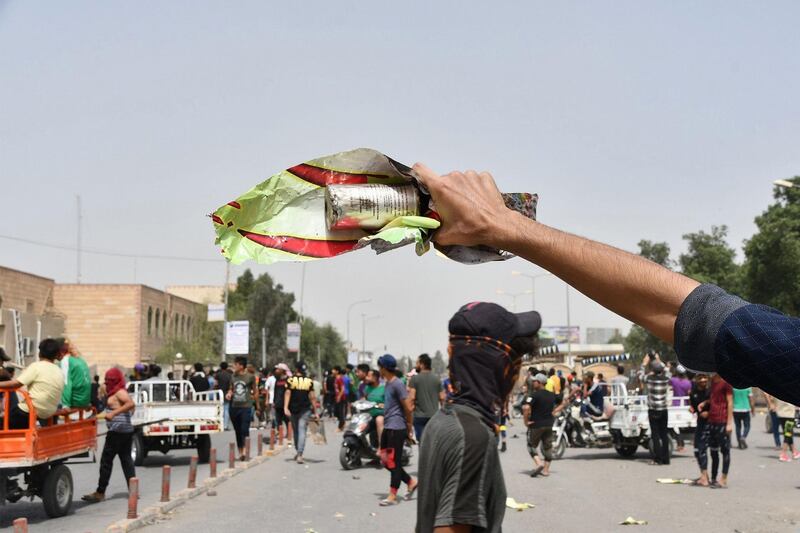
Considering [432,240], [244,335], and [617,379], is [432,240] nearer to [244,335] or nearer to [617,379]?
[617,379]

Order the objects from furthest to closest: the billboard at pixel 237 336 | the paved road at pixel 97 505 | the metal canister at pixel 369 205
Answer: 1. the billboard at pixel 237 336
2. the paved road at pixel 97 505
3. the metal canister at pixel 369 205

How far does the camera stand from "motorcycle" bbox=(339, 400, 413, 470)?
739 inches

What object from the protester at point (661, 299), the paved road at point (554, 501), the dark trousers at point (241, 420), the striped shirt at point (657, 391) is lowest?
the paved road at point (554, 501)

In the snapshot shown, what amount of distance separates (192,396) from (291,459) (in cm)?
311

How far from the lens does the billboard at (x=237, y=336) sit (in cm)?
5519

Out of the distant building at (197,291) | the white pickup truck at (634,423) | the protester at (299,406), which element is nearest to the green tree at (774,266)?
the white pickup truck at (634,423)

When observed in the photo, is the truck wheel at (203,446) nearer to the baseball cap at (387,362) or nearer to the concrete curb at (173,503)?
the concrete curb at (173,503)

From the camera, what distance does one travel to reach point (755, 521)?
1193cm

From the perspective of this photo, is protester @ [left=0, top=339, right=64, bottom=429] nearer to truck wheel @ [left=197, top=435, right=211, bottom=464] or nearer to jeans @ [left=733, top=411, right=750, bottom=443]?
truck wheel @ [left=197, top=435, right=211, bottom=464]

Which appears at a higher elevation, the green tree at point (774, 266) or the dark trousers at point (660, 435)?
the green tree at point (774, 266)

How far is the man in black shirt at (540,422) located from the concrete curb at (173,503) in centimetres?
526

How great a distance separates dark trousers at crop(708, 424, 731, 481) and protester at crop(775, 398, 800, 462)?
3731mm

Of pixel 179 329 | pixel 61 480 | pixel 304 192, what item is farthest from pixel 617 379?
pixel 179 329

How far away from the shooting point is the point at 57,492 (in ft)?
41.1
